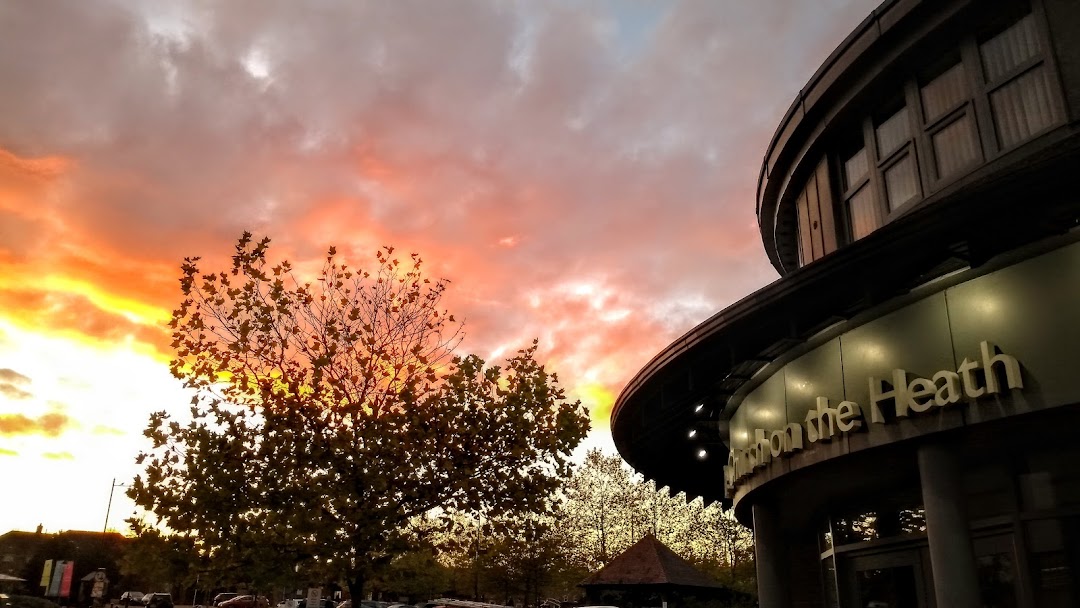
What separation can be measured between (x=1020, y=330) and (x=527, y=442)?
10850 mm

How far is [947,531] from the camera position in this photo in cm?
909

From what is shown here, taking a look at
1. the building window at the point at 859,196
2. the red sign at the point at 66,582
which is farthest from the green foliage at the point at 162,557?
the red sign at the point at 66,582

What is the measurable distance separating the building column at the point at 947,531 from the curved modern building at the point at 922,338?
0.02 meters

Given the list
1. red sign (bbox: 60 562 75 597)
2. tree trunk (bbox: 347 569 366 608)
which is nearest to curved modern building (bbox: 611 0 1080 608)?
tree trunk (bbox: 347 569 366 608)

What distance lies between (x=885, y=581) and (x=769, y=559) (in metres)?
2.30

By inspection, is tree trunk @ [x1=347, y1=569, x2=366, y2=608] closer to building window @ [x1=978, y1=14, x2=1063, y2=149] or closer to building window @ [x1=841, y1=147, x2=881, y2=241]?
building window @ [x1=841, y1=147, x2=881, y2=241]

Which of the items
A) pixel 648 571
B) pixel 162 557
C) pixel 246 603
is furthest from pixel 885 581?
pixel 246 603

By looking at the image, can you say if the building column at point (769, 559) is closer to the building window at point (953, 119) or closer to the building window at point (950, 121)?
the building window at point (953, 119)

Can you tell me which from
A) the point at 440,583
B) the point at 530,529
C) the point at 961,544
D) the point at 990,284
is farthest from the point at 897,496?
the point at 440,583

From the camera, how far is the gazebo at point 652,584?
42656mm

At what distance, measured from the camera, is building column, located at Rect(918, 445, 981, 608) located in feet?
29.1

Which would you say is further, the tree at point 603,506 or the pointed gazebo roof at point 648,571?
the tree at point 603,506

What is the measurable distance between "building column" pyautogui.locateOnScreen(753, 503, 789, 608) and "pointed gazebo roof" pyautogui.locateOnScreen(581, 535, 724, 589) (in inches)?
1167

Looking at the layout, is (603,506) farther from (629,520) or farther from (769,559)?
(769,559)
